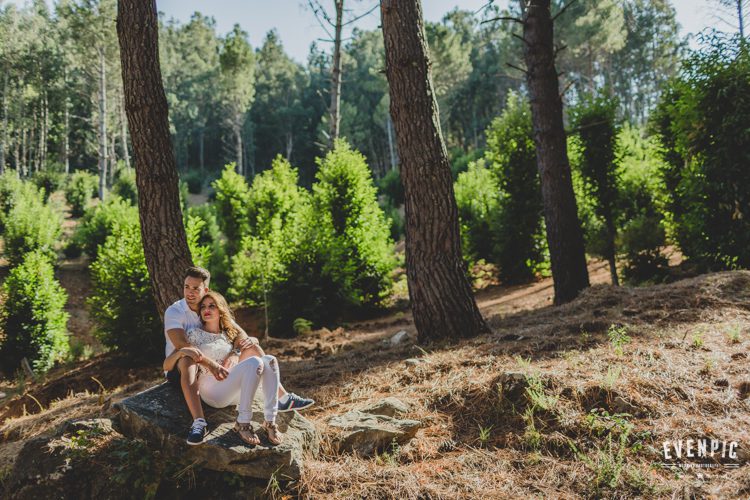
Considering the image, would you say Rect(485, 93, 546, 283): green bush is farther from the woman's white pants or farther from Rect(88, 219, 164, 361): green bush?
the woman's white pants

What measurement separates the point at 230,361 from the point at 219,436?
0.55m

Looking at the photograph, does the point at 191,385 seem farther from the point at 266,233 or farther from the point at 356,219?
the point at 266,233

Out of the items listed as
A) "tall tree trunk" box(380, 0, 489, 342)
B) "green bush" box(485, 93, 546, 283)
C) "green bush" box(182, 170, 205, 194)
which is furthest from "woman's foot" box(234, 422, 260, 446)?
"green bush" box(182, 170, 205, 194)

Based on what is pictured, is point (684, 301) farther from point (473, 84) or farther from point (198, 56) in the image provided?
point (198, 56)

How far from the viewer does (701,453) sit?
2357 millimetres

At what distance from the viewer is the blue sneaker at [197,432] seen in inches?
96.3

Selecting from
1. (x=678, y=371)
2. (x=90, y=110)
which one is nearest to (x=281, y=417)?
(x=678, y=371)

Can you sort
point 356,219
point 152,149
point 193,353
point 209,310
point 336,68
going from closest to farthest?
point 193,353
point 209,310
point 152,149
point 356,219
point 336,68

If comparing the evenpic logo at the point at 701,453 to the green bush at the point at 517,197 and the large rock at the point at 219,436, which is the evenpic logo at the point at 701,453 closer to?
the large rock at the point at 219,436

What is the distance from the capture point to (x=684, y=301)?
449 centimetres

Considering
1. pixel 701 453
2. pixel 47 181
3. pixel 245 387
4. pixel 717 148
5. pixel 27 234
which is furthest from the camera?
pixel 47 181

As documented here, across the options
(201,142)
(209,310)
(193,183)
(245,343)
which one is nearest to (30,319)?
(209,310)

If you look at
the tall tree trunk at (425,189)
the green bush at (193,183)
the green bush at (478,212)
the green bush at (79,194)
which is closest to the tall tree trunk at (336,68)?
the green bush at (478,212)

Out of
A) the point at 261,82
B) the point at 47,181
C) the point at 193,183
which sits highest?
the point at 261,82
